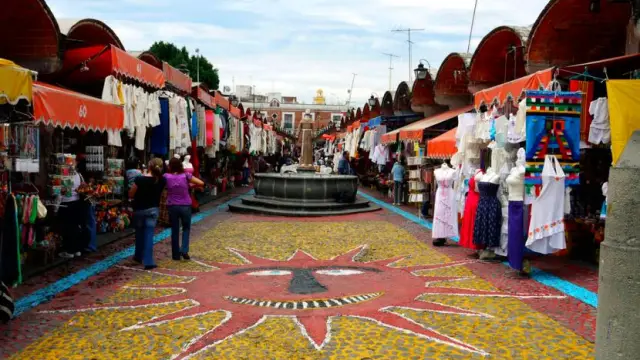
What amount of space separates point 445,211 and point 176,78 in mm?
7460

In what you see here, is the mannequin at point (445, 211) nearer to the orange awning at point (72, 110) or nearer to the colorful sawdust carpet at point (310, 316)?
the colorful sawdust carpet at point (310, 316)

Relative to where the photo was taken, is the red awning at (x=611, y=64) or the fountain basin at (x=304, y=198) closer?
the red awning at (x=611, y=64)

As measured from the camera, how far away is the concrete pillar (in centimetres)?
226

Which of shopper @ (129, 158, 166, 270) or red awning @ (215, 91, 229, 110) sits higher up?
red awning @ (215, 91, 229, 110)

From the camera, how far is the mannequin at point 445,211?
996 cm

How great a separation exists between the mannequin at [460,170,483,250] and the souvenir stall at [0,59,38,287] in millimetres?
6048

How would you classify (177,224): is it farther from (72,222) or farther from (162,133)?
(162,133)

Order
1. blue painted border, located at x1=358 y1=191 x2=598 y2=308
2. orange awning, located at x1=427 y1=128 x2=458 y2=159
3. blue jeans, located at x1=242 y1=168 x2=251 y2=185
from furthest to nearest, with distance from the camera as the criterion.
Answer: blue jeans, located at x1=242 y1=168 x2=251 y2=185, orange awning, located at x1=427 y1=128 x2=458 y2=159, blue painted border, located at x1=358 y1=191 x2=598 y2=308

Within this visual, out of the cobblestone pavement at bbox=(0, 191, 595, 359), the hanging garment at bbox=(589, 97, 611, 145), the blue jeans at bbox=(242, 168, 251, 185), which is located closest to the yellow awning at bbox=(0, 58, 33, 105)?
the cobblestone pavement at bbox=(0, 191, 595, 359)

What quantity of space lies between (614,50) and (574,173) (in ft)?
14.9

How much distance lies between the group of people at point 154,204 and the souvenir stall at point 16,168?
129 centimetres

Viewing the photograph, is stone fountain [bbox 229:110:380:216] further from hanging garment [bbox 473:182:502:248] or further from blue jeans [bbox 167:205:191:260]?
hanging garment [bbox 473:182:502:248]

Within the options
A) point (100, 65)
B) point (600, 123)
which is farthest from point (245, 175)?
point (600, 123)

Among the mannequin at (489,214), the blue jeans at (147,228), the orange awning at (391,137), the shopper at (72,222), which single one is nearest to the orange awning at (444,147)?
the mannequin at (489,214)
